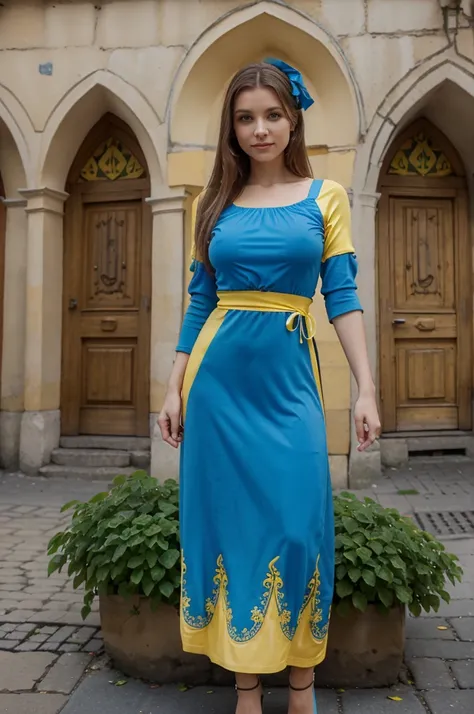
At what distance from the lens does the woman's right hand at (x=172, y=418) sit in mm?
1823

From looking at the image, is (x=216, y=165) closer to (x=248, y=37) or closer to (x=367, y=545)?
(x=367, y=545)

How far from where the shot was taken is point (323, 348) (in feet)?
18.1

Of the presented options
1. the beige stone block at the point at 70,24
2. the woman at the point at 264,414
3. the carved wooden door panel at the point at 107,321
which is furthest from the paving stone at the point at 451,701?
the beige stone block at the point at 70,24

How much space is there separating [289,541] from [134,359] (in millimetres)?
4928

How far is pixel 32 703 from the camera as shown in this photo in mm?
2037

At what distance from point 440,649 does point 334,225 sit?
1.72 meters

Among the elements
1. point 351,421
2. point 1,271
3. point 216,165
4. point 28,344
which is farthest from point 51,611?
point 1,271

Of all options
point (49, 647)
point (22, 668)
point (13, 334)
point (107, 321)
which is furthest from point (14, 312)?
point (22, 668)

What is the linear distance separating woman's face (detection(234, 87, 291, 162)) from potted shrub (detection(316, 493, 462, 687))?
1.32 metres

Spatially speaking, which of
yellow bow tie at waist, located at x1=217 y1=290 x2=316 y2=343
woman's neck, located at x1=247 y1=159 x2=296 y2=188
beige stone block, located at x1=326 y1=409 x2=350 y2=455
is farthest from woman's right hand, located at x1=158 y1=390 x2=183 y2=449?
beige stone block, located at x1=326 y1=409 x2=350 y2=455

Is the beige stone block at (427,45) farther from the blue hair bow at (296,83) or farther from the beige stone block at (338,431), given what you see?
the blue hair bow at (296,83)

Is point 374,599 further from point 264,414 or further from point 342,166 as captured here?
point 342,166

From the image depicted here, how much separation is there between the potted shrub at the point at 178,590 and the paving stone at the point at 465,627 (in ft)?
1.49

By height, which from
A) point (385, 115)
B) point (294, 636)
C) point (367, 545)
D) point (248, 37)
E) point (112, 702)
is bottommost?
point (112, 702)
